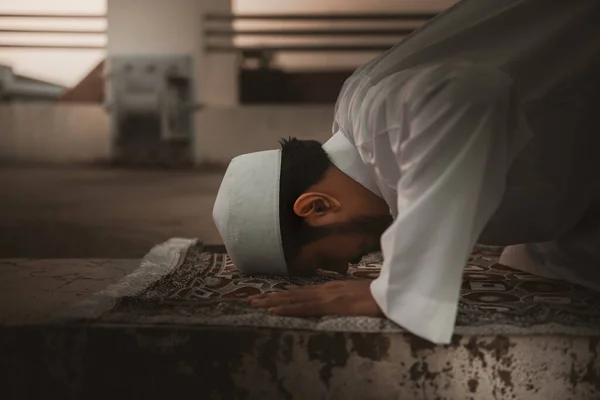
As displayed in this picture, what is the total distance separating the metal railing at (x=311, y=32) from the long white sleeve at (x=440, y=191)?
5663 mm

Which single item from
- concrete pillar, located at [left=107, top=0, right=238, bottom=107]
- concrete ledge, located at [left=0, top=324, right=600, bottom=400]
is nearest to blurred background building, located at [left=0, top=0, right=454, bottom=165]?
concrete pillar, located at [left=107, top=0, right=238, bottom=107]

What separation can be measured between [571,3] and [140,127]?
6.15 m

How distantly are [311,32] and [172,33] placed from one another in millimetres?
1455

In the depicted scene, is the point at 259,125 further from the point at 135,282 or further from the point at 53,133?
the point at 135,282

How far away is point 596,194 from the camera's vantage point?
4.76 ft

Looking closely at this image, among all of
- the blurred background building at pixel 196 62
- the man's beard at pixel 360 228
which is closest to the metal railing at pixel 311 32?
the blurred background building at pixel 196 62

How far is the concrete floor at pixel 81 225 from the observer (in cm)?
154

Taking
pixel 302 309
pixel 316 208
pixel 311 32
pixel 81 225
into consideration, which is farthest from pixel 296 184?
pixel 311 32

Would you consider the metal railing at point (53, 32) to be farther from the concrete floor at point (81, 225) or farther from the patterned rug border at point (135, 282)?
the patterned rug border at point (135, 282)

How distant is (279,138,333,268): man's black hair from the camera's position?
A: 56.8 inches

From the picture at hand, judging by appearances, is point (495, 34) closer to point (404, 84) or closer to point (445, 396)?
point (404, 84)

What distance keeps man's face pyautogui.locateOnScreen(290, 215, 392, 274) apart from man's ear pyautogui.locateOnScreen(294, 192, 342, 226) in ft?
0.11

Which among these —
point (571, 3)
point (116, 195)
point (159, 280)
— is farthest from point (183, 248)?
point (116, 195)

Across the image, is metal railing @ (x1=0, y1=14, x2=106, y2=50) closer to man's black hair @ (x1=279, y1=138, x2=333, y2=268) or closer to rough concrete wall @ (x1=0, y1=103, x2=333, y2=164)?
rough concrete wall @ (x1=0, y1=103, x2=333, y2=164)
